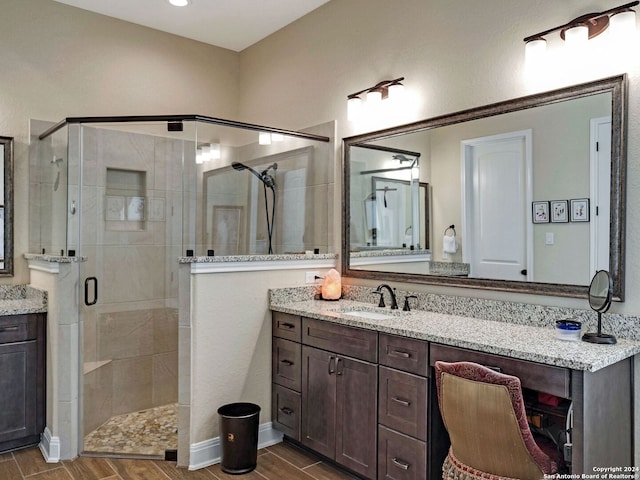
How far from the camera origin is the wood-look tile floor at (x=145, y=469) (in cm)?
278

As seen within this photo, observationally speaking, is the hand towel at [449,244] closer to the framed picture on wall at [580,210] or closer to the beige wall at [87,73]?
the framed picture on wall at [580,210]

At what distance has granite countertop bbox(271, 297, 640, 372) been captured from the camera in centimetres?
184

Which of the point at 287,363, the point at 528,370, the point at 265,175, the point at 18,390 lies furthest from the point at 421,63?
the point at 18,390

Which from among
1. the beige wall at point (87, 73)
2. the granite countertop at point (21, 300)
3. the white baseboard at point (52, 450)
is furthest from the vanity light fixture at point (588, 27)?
the white baseboard at point (52, 450)

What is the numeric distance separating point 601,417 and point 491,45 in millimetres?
1904

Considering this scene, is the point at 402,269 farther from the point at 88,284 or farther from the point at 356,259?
the point at 88,284

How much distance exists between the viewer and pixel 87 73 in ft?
12.4

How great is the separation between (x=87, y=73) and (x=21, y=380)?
2.28m

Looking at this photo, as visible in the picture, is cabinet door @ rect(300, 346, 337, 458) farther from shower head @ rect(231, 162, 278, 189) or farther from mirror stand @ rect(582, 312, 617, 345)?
mirror stand @ rect(582, 312, 617, 345)

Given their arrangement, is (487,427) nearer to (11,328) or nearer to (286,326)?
(286,326)

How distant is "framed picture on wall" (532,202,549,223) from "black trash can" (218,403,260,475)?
75.3 inches

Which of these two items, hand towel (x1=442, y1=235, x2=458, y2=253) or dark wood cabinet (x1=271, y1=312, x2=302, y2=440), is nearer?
hand towel (x1=442, y1=235, x2=458, y2=253)

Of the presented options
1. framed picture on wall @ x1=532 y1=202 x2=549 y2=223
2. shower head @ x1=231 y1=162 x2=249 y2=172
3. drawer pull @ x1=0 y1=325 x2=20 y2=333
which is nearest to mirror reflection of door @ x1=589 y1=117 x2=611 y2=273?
framed picture on wall @ x1=532 y1=202 x2=549 y2=223

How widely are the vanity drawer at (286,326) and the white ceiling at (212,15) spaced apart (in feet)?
7.62
